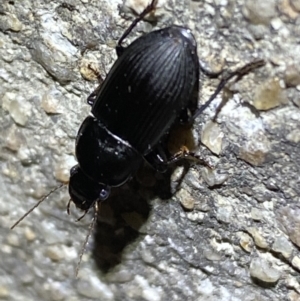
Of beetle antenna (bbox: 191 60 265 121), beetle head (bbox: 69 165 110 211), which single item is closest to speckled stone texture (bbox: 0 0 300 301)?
beetle antenna (bbox: 191 60 265 121)

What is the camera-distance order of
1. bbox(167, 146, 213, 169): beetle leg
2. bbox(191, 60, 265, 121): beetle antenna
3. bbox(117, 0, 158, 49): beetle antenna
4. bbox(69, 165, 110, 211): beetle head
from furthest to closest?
bbox(69, 165, 110, 211): beetle head
bbox(167, 146, 213, 169): beetle leg
bbox(117, 0, 158, 49): beetle antenna
bbox(191, 60, 265, 121): beetle antenna

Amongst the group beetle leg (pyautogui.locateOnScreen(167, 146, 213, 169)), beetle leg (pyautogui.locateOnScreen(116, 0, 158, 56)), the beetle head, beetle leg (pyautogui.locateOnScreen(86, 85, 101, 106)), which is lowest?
the beetle head

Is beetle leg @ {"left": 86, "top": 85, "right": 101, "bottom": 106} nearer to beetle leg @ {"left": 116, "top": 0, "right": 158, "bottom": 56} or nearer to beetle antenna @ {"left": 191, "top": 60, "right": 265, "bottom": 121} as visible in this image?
beetle leg @ {"left": 116, "top": 0, "right": 158, "bottom": 56}

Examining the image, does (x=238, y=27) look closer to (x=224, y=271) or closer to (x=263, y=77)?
(x=263, y=77)

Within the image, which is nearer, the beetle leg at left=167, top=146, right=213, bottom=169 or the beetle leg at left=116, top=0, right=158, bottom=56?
the beetle leg at left=116, top=0, right=158, bottom=56

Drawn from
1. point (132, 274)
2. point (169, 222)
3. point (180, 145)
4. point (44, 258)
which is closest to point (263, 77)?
point (180, 145)

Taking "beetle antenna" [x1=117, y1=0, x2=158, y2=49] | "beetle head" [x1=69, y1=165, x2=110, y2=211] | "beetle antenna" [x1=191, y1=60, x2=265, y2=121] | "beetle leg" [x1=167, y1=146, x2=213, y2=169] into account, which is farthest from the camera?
"beetle head" [x1=69, y1=165, x2=110, y2=211]
